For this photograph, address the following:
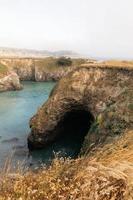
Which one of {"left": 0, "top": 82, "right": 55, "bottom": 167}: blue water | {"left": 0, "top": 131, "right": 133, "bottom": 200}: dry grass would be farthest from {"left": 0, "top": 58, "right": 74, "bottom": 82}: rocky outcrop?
{"left": 0, "top": 131, "right": 133, "bottom": 200}: dry grass

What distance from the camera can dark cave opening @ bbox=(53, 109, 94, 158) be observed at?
32.9m

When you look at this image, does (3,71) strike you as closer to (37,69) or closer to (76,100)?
(37,69)

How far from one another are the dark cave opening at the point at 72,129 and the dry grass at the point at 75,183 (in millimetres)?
21305

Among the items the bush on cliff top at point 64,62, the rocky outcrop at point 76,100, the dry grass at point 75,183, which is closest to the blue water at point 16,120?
the rocky outcrop at point 76,100

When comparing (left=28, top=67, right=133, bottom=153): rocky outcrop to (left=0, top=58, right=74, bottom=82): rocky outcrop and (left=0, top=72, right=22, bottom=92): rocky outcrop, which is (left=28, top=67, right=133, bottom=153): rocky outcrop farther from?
(left=0, top=58, right=74, bottom=82): rocky outcrop

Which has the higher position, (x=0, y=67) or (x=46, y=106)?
(x=46, y=106)

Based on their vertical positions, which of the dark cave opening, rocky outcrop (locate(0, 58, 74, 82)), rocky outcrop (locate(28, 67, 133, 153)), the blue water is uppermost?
rocky outcrop (locate(28, 67, 133, 153))

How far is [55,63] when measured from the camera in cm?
10831

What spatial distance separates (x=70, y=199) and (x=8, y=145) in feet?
77.8

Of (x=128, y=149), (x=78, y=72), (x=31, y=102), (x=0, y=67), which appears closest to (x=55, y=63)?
(x=0, y=67)

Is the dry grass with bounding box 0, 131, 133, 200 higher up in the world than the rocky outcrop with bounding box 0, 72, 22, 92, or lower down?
higher up

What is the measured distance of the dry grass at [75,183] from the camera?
920cm

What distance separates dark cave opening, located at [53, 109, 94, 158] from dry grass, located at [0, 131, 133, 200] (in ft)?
69.9

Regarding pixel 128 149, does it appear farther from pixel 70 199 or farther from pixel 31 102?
pixel 31 102
